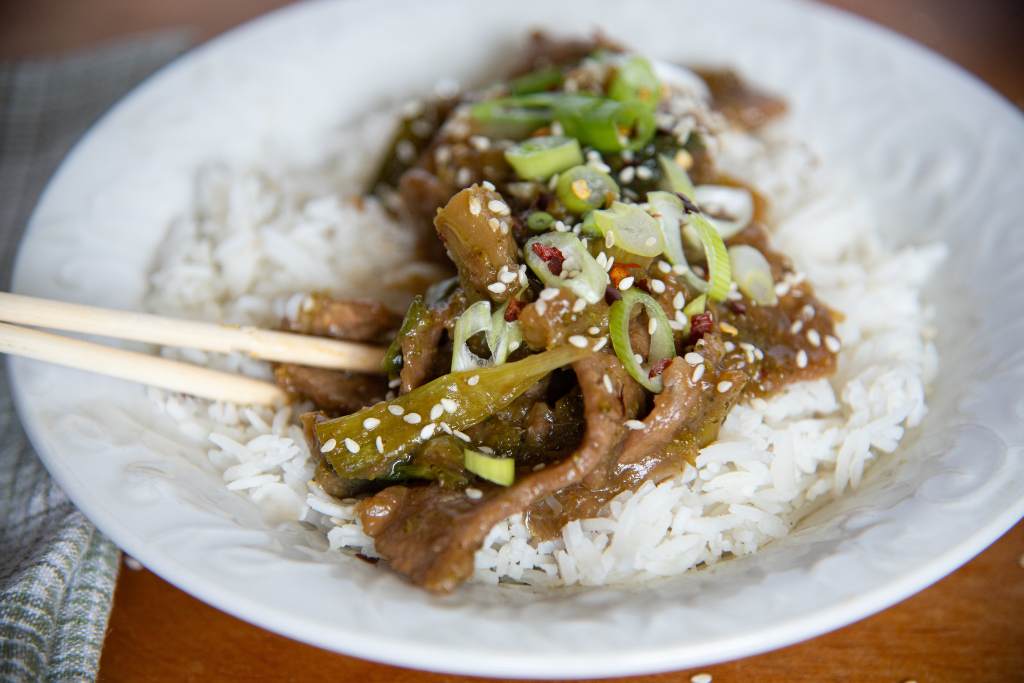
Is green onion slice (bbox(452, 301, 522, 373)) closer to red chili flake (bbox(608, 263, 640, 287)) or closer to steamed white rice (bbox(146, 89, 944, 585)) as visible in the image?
red chili flake (bbox(608, 263, 640, 287))

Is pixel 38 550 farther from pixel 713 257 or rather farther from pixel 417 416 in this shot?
pixel 713 257

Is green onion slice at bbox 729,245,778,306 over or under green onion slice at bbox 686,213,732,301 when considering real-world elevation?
under

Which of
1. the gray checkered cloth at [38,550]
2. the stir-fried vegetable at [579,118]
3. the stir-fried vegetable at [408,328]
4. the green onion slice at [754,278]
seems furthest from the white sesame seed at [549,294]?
the gray checkered cloth at [38,550]

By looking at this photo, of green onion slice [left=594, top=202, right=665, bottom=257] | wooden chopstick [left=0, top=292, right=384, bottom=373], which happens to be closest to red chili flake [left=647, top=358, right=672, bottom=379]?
green onion slice [left=594, top=202, right=665, bottom=257]

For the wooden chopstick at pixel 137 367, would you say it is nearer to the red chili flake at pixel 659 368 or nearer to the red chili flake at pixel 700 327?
the red chili flake at pixel 659 368

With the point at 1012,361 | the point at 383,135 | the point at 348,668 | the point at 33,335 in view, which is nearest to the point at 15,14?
the point at 383,135

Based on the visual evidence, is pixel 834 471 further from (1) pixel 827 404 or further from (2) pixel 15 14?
(2) pixel 15 14

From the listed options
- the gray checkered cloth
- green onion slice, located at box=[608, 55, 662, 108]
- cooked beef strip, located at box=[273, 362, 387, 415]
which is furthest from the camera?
green onion slice, located at box=[608, 55, 662, 108]

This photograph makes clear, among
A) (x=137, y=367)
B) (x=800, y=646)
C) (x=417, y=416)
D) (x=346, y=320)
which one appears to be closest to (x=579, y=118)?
(x=346, y=320)
